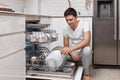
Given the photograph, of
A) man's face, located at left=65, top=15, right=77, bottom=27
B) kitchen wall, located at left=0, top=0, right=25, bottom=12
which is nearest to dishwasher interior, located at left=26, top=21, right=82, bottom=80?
man's face, located at left=65, top=15, right=77, bottom=27

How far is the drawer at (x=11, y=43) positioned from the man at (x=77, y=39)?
1.98ft

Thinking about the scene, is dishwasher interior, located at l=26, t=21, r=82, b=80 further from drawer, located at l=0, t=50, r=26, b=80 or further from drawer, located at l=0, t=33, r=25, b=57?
drawer, located at l=0, t=33, r=25, b=57

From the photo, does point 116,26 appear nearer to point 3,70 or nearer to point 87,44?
point 87,44

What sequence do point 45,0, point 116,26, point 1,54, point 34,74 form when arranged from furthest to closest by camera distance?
point 45,0
point 116,26
point 34,74
point 1,54

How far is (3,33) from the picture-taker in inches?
65.9

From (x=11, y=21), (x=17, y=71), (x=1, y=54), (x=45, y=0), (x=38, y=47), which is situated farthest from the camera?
(x=45, y=0)

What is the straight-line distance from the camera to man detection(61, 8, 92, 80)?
8.43 feet

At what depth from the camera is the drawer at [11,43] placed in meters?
1.67

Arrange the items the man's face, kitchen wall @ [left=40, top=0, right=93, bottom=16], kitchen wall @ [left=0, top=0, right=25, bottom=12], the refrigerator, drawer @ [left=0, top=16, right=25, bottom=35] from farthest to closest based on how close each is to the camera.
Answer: kitchen wall @ [left=40, top=0, right=93, bottom=16] → the refrigerator → kitchen wall @ [left=0, top=0, right=25, bottom=12] → the man's face → drawer @ [left=0, top=16, right=25, bottom=35]

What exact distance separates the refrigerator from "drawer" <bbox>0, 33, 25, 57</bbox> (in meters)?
1.81

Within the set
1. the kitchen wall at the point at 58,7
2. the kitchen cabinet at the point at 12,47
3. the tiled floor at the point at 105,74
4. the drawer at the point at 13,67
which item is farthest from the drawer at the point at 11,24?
the kitchen wall at the point at 58,7

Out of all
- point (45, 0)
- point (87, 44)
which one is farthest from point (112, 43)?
point (45, 0)

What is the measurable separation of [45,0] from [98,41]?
1.34m

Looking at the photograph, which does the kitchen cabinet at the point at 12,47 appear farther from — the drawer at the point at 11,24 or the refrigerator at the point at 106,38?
the refrigerator at the point at 106,38
